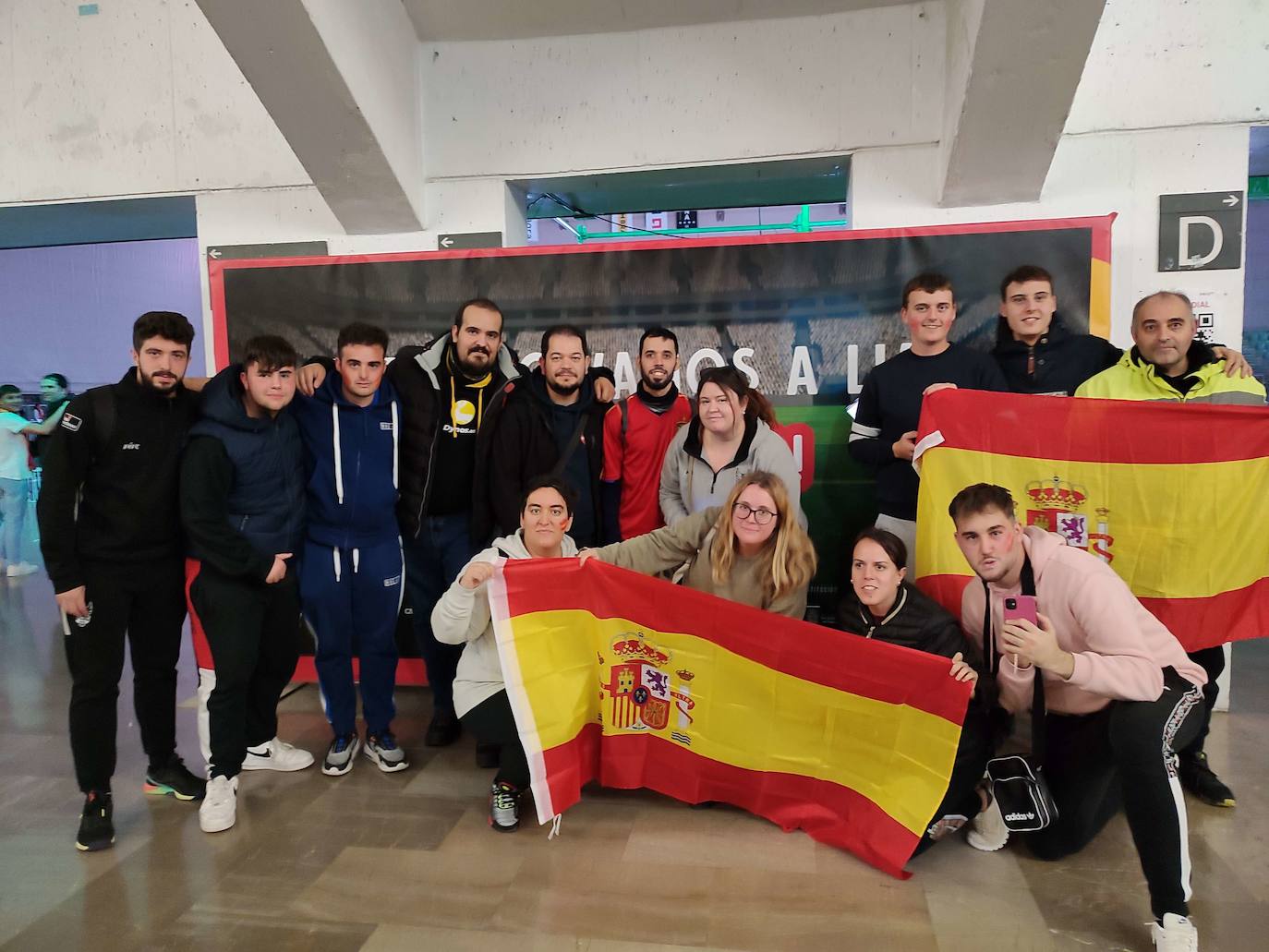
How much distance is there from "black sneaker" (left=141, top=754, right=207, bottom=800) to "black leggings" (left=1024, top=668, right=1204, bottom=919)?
2787mm

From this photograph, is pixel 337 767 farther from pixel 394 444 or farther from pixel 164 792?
pixel 394 444

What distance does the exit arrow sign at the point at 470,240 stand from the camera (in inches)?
161

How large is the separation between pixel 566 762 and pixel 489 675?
0.38 metres

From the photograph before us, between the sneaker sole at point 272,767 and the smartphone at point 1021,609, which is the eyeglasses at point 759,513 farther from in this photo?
the sneaker sole at point 272,767

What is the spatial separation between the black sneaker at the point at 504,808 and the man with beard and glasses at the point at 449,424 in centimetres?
47

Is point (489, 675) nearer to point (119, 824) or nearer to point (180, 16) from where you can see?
point (119, 824)

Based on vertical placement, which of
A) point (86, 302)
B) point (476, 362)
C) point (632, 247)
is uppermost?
point (86, 302)

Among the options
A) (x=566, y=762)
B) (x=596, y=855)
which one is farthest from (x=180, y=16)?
(x=596, y=855)

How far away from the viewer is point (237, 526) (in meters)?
2.59

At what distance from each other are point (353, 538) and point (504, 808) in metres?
1.10

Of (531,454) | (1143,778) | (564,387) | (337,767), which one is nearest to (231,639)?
(337,767)

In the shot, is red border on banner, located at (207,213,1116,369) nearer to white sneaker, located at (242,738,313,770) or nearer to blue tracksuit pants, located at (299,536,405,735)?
blue tracksuit pants, located at (299,536,405,735)

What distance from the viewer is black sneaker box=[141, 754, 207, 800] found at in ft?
8.95

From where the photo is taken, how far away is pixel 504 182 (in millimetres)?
4086
